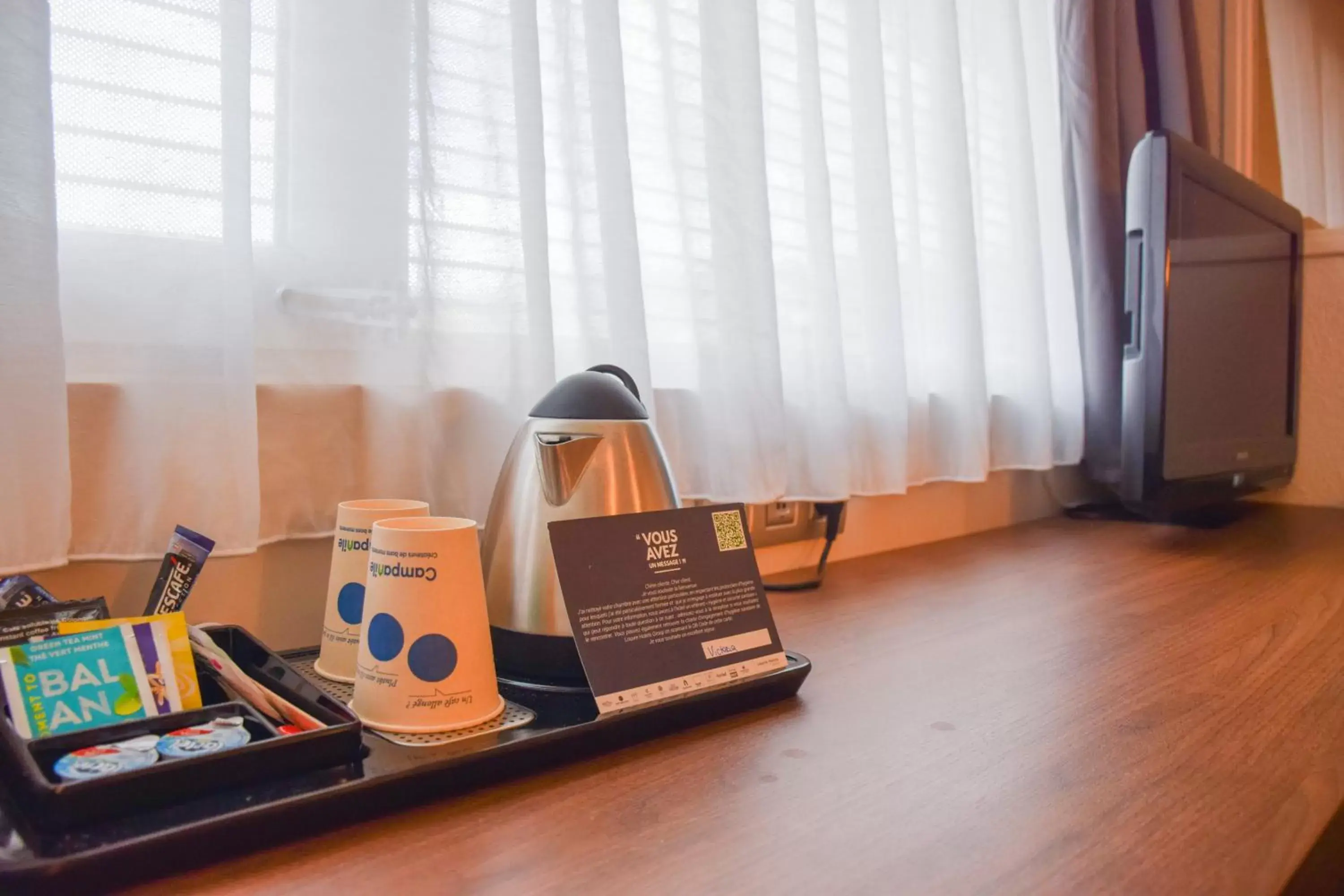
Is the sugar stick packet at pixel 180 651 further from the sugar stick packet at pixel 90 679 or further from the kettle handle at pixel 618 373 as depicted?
the kettle handle at pixel 618 373

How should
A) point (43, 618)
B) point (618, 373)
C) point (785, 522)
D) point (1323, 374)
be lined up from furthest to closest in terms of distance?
point (1323, 374) < point (785, 522) < point (618, 373) < point (43, 618)

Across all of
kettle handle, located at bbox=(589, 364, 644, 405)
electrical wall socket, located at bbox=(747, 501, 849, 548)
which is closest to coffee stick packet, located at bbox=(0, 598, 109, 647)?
kettle handle, located at bbox=(589, 364, 644, 405)

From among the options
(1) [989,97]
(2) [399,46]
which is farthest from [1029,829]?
(1) [989,97]

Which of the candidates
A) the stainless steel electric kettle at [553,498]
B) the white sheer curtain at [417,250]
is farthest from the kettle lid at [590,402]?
the white sheer curtain at [417,250]

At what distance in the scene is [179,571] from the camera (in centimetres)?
57

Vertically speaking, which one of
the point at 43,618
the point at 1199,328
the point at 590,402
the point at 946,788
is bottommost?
the point at 946,788

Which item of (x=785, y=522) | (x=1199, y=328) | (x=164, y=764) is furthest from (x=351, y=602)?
(x=1199, y=328)

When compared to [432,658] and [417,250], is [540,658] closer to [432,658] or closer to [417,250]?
[432,658]

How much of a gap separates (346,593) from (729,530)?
271mm

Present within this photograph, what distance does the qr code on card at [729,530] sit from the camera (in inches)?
25.4

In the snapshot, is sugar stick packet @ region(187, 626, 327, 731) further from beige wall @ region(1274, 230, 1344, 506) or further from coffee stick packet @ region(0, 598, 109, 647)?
beige wall @ region(1274, 230, 1344, 506)

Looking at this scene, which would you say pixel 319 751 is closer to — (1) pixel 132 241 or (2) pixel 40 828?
(2) pixel 40 828

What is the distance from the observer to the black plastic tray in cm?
36

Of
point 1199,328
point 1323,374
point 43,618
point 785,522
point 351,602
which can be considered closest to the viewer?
point 43,618
